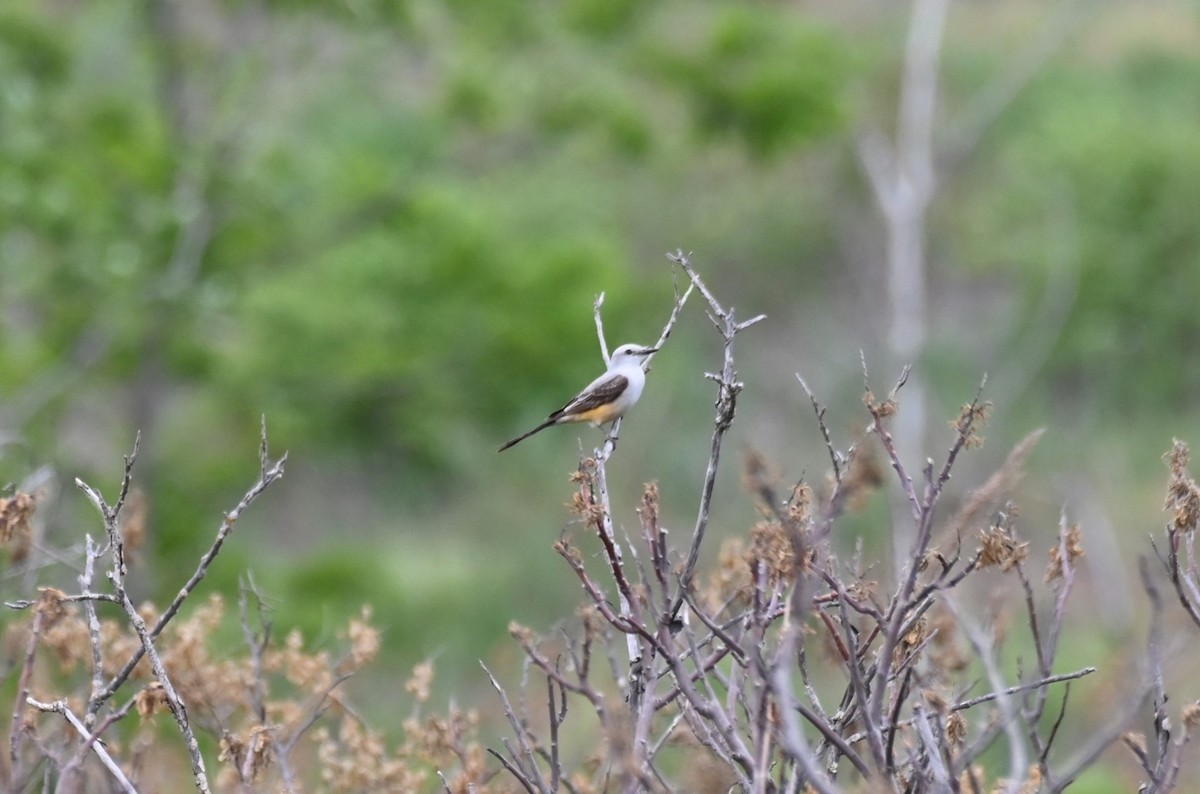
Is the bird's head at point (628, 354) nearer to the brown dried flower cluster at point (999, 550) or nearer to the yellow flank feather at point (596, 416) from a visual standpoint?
the yellow flank feather at point (596, 416)

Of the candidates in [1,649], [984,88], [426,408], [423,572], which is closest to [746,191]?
[984,88]

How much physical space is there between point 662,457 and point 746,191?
11.8 m

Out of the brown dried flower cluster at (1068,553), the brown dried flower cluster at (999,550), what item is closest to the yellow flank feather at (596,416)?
the brown dried flower cluster at (1068,553)

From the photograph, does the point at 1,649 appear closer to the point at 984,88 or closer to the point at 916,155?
the point at 916,155

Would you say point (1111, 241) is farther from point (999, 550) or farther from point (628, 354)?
point (999, 550)

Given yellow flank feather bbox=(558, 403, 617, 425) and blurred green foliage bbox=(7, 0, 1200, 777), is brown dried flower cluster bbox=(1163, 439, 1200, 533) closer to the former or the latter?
yellow flank feather bbox=(558, 403, 617, 425)

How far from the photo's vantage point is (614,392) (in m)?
5.62

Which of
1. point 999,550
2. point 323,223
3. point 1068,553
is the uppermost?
point 323,223

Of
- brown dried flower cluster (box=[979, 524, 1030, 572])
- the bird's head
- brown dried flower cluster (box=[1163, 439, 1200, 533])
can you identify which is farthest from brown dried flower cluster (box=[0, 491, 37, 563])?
brown dried flower cluster (box=[1163, 439, 1200, 533])

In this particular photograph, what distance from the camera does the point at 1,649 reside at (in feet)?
28.2

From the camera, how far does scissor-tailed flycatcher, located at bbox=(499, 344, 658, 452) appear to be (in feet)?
18.3

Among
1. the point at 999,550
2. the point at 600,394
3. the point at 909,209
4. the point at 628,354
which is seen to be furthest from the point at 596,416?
the point at 909,209

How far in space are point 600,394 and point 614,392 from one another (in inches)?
3.5

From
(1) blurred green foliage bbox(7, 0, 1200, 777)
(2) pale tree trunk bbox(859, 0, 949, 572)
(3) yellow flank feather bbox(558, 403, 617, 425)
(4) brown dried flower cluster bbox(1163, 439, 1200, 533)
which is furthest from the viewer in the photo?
(2) pale tree trunk bbox(859, 0, 949, 572)
